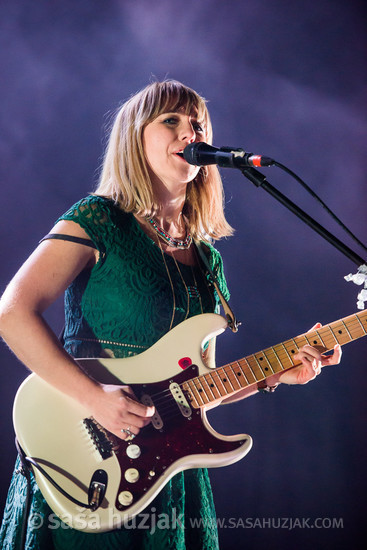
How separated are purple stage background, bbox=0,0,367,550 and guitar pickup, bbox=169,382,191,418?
1.47 m

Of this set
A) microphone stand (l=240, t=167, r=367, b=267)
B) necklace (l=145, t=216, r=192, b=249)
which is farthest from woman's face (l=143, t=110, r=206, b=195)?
microphone stand (l=240, t=167, r=367, b=267)

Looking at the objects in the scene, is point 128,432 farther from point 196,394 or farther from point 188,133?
point 188,133

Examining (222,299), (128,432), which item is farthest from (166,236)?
(128,432)

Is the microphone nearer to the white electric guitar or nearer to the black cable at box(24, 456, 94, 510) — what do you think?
the white electric guitar

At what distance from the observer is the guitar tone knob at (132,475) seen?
1.31 meters

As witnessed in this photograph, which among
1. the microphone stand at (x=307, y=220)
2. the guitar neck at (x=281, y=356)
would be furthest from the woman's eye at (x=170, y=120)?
the guitar neck at (x=281, y=356)

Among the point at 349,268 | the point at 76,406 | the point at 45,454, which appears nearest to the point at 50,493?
the point at 45,454

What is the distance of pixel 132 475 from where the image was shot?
131 centimetres

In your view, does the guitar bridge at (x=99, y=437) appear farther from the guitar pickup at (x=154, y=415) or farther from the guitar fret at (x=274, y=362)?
the guitar fret at (x=274, y=362)

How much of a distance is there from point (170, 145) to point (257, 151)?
151cm

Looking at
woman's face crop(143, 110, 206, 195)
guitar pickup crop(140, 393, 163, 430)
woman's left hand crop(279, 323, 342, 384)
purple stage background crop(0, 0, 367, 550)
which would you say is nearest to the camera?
guitar pickup crop(140, 393, 163, 430)

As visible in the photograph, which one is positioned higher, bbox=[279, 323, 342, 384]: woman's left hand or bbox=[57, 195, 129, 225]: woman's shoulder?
bbox=[57, 195, 129, 225]: woman's shoulder

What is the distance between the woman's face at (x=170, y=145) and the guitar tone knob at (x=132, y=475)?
1.00 meters

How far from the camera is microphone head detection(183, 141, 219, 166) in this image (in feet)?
4.72
